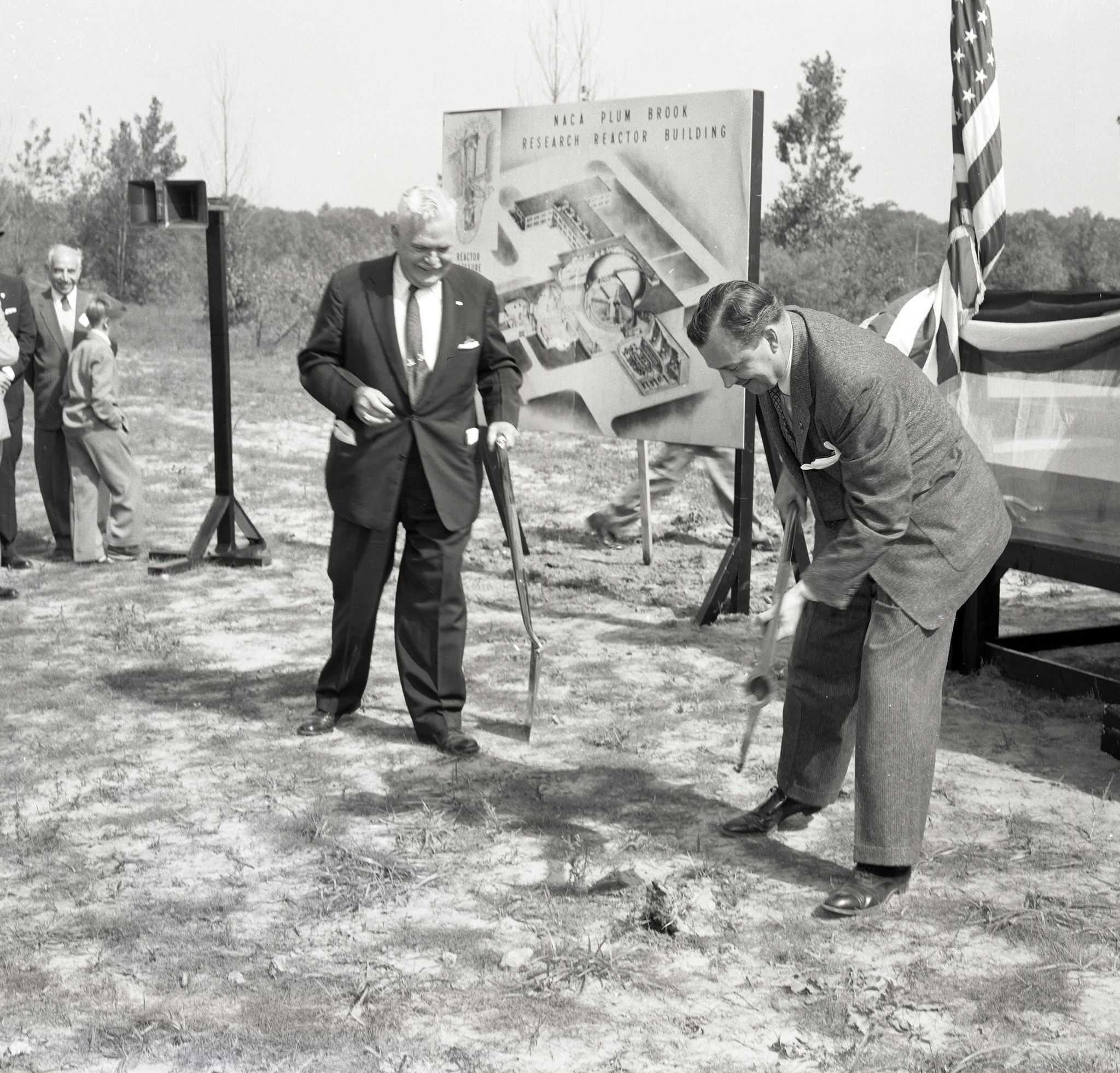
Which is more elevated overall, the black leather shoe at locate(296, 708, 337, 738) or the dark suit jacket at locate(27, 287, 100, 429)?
the dark suit jacket at locate(27, 287, 100, 429)

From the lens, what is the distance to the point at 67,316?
9.09 m

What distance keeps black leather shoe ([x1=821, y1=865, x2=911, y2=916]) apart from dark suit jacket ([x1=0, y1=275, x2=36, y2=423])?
6242 mm

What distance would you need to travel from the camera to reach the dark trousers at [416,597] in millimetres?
5461

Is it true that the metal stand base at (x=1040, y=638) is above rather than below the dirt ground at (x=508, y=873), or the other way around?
above

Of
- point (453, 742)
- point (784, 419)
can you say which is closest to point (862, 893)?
point (784, 419)

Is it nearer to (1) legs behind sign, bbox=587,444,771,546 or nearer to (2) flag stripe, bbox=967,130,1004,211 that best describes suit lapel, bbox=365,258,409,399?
(2) flag stripe, bbox=967,130,1004,211

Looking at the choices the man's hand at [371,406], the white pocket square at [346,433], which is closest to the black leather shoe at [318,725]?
the white pocket square at [346,433]

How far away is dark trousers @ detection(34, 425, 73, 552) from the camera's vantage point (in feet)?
29.9

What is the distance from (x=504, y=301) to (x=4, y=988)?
5.57m

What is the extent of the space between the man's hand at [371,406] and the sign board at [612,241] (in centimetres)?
262

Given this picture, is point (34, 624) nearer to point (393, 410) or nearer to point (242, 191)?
point (393, 410)

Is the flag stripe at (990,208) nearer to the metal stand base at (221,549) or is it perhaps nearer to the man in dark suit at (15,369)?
the metal stand base at (221,549)

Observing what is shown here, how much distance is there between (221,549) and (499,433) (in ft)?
13.5

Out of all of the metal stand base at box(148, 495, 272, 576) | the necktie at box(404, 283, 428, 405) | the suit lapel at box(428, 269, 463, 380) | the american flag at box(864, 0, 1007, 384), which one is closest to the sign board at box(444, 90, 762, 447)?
the american flag at box(864, 0, 1007, 384)
